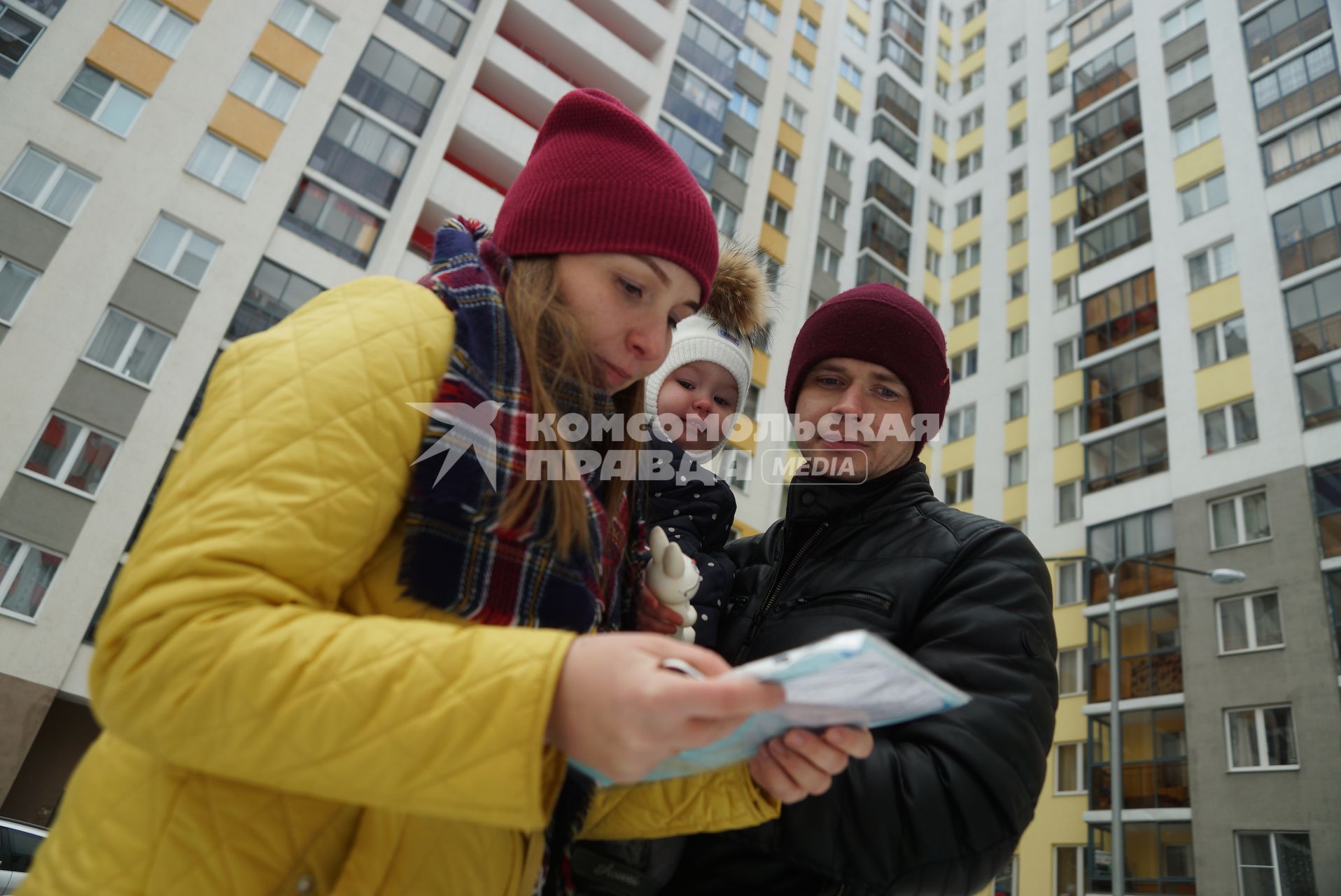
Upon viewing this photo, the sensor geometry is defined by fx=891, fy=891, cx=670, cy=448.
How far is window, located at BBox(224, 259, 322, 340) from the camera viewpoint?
19.9 meters

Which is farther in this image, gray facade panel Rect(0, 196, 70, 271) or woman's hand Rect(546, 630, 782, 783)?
gray facade panel Rect(0, 196, 70, 271)

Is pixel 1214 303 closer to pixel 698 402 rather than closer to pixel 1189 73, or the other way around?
pixel 1189 73

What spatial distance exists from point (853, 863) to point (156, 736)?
1.26 meters

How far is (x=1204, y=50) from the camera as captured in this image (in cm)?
2839

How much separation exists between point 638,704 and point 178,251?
72.1 feet

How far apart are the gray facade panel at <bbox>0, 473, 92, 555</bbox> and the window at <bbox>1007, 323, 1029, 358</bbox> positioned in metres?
28.3

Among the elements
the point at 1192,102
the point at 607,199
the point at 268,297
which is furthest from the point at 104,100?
the point at 1192,102

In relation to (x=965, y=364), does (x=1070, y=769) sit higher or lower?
lower

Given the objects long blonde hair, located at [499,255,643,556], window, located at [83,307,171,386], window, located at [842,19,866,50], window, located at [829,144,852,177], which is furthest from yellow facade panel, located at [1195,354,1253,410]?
long blonde hair, located at [499,255,643,556]

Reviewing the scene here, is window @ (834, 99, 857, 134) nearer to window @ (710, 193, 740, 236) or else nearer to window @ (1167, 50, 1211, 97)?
window @ (710, 193, 740, 236)

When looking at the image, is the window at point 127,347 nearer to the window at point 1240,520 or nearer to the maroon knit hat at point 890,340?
the maroon knit hat at point 890,340

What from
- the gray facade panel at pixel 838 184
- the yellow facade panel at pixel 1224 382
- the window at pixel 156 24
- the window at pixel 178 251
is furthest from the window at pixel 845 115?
the window at pixel 178 251

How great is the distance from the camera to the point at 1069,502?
27750 millimetres

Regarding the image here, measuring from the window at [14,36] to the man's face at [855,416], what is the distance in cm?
2242
